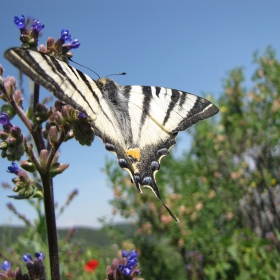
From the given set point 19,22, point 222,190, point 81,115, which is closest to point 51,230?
point 81,115

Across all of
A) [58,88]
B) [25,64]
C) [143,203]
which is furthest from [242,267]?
[25,64]

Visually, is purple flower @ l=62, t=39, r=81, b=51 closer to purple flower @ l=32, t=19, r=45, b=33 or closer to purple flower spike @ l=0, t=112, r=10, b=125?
purple flower @ l=32, t=19, r=45, b=33

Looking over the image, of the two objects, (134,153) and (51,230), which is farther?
(134,153)

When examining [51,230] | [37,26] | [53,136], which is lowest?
[51,230]

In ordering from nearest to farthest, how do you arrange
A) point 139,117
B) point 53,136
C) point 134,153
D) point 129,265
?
point 53,136 < point 129,265 < point 134,153 < point 139,117

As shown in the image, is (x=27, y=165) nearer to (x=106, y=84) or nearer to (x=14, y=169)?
(x=14, y=169)

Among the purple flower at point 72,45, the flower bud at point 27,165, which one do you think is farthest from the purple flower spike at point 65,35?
the flower bud at point 27,165

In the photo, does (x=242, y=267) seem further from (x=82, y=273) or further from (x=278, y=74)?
(x=278, y=74)

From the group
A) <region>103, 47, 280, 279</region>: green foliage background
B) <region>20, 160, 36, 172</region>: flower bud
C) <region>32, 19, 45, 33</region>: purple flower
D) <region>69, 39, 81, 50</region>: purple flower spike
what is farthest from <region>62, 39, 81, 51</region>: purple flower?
<region>103, 47, 280, 279</region>: green foliage background

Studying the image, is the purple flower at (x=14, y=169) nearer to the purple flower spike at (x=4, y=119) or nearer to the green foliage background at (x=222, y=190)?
the purple flower spike at (x=4, y=119)
